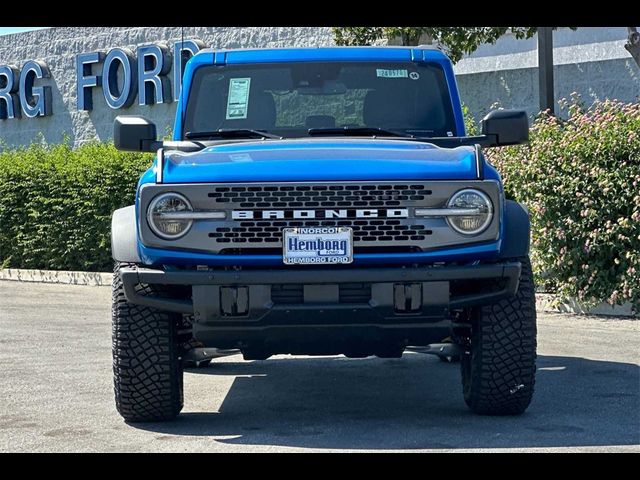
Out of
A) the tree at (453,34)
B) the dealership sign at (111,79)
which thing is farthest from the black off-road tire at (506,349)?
the dealership sign at (111,79)

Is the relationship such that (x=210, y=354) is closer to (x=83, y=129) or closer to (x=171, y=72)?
(x=171, y=72)

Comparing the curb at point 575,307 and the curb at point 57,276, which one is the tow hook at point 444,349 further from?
the curb at point 57,276

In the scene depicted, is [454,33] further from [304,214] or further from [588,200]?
[304,214]

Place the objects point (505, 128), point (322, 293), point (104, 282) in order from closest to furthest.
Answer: point (322, 293) → point (505, 128) → point (104, 282)

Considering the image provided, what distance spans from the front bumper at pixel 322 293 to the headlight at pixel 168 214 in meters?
0.20

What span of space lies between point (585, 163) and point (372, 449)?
6.73 meters

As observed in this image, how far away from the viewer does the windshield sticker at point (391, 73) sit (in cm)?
827

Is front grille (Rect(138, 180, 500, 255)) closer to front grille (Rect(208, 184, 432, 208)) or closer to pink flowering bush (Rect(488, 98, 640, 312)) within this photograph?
front grille (Rect(208, 184, 432, 208))

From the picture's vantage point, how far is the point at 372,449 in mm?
6312

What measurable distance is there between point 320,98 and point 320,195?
1774mm

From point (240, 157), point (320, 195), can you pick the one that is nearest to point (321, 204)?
point (320, 195)

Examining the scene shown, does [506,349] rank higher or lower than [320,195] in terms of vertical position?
lower

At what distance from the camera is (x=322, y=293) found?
257 inches

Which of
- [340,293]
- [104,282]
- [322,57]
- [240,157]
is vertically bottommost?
[104,282]
